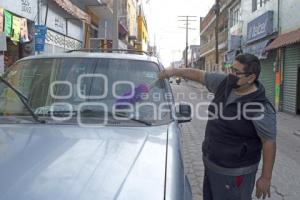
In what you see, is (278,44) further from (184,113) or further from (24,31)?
(184,113)

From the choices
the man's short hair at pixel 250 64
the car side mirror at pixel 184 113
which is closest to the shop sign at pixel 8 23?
the car side mirror at pixel 184 113

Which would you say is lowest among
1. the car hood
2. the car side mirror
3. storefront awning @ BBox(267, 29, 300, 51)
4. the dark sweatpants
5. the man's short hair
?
the dark sweatpants

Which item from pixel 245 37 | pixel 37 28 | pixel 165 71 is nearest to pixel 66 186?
pixel 165 71

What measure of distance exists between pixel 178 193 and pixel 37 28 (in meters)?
12.0

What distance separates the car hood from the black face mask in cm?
65

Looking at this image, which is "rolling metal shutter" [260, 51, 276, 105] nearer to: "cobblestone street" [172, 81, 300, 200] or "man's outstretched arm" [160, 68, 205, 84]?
"cobblestone street" [172, 81, 300, 200]

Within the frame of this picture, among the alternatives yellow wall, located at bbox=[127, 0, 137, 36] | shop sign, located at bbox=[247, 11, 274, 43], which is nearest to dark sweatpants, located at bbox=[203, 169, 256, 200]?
shop sign, located at bbox=[247, 11, 274, 43]

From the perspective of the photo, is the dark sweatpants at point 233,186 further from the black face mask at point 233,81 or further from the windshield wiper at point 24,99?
the windshield wiper at point 24,99

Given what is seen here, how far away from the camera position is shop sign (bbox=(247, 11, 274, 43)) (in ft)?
74.0

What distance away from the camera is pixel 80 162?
266cm

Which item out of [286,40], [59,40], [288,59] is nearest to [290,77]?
[288,59]

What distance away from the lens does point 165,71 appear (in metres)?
4.14

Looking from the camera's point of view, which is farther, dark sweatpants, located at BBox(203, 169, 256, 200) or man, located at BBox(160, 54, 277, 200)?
dark sweatpants, located at BBox(203, 169, 256, 200)

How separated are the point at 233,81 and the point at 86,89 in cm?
123
